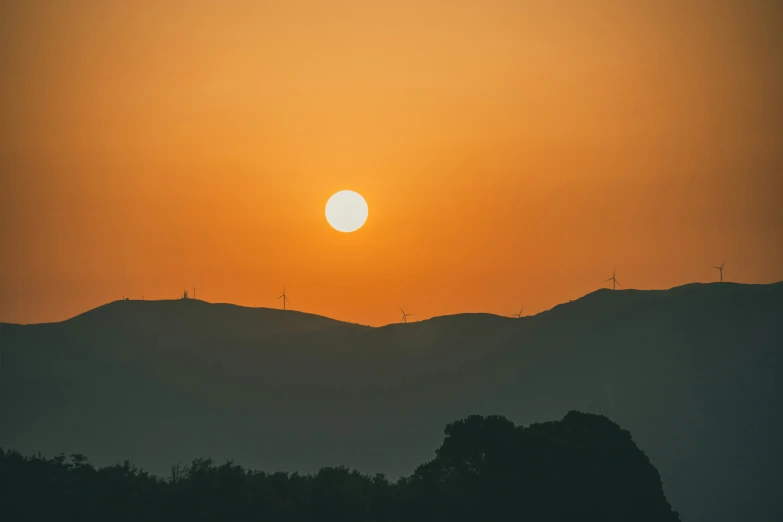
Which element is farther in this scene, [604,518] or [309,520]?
[604,518]

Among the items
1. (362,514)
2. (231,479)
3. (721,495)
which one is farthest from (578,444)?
(721,495)

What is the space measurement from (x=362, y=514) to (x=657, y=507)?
27.4m

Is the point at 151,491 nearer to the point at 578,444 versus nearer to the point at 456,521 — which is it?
the point at 456,521

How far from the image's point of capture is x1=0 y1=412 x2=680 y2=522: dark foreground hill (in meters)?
72.1

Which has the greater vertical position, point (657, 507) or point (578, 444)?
point (578, 444)

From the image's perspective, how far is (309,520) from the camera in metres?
73.1

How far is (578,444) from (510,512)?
1152cm

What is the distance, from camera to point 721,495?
7751 inches

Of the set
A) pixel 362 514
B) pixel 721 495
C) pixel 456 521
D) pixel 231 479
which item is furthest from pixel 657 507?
pixel 721 495

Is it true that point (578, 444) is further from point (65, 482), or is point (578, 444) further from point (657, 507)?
point (65, 482)

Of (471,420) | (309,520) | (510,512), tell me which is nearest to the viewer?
(309,520)

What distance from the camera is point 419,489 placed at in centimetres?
7712

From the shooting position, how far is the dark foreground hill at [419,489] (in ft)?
237

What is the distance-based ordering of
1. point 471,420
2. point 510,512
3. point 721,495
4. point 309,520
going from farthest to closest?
1. point 721,495
2. point 471,420
3. point 510,512
4. point 309,520
